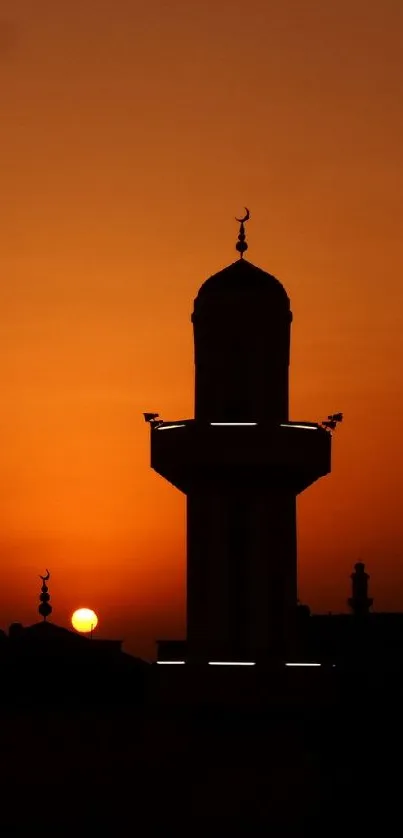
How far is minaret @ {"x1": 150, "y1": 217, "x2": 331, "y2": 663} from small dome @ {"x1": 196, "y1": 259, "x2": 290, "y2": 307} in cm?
4

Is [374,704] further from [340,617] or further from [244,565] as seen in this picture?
[340,617]

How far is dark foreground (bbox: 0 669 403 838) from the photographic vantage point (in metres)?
29.5

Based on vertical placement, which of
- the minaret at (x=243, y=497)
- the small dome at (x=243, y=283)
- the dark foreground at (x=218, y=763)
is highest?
the small dome at (x=243, y=283)

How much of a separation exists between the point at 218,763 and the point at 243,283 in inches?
359

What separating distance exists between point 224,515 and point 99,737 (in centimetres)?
477

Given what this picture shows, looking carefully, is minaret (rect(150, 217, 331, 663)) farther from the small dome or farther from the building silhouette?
the building silhouette

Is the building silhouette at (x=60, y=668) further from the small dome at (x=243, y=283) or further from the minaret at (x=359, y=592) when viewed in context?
the small dome at (x=243, y=283)

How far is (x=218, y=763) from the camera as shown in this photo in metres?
32.8

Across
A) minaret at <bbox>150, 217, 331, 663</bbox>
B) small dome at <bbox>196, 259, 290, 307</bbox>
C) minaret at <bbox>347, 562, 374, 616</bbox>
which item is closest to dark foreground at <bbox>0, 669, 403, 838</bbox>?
minaret at <bbox>150, 217, 331, 663</bbox>

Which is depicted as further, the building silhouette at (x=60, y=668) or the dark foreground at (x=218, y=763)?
the building silhouette at (x=60, y=668)

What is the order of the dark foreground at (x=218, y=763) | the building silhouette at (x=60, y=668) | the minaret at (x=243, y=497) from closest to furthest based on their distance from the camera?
the dark foreground at (x=218, y=763), the minaret at (x=243, y=497), the building silhouette at (x=60, y=668)

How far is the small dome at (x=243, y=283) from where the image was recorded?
118ft

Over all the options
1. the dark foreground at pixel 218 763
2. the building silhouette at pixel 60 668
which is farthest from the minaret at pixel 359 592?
the dark foreground at pixel 218 763

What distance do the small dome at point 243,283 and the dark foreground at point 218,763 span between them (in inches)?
284
